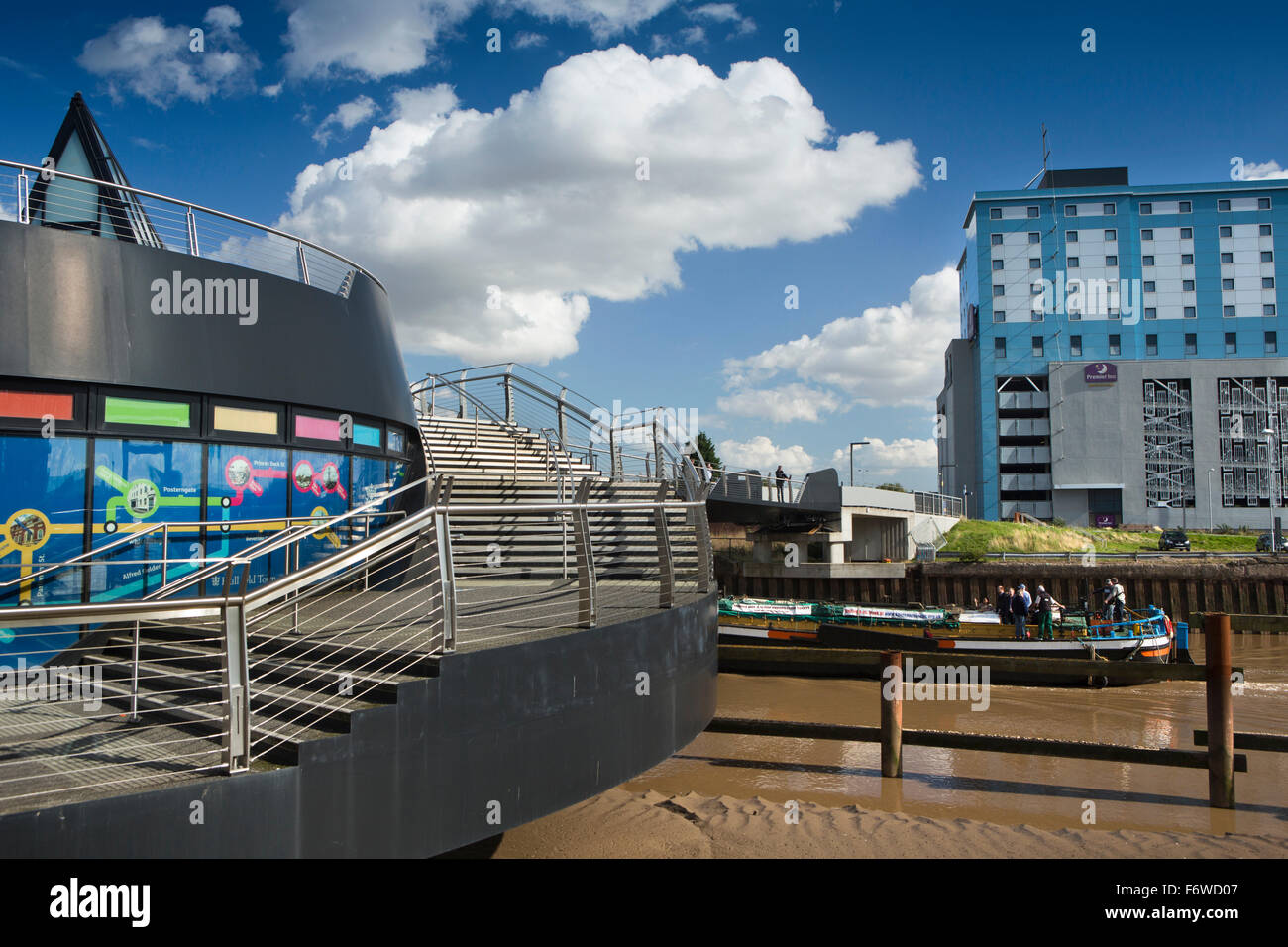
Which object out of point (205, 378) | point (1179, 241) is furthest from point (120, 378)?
point (1179, 241)

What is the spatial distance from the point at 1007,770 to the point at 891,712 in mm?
3139

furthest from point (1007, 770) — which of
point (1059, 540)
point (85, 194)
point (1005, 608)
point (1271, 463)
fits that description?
point (1271, 463)

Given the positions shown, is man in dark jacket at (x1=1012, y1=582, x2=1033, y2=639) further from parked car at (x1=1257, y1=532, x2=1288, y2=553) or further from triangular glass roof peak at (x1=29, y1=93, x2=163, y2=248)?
parked car at (x1=1257, y1=532, x2=1288, y2=553)

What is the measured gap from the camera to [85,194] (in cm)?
775

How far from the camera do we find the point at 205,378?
7965 mm

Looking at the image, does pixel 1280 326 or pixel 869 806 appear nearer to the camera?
pixel 869 806

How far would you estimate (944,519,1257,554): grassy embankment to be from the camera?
1496 inches

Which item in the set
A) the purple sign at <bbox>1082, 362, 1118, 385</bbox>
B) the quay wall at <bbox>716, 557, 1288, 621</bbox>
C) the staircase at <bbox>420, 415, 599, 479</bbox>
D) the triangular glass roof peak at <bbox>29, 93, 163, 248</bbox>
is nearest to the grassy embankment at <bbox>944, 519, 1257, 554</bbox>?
the quay wall at <bbox>716, 557, 1288, 621</bbox>

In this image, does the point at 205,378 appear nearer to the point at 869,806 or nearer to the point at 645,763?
the point at 645,763

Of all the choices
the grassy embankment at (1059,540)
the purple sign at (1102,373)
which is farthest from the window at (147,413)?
the purple sign at (1102,373)

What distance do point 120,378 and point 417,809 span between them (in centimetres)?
516

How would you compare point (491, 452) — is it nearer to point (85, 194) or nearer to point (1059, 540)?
point (85, 194)

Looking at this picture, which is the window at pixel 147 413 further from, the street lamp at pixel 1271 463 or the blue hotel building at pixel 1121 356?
the street lamp at pixel 1271 463
